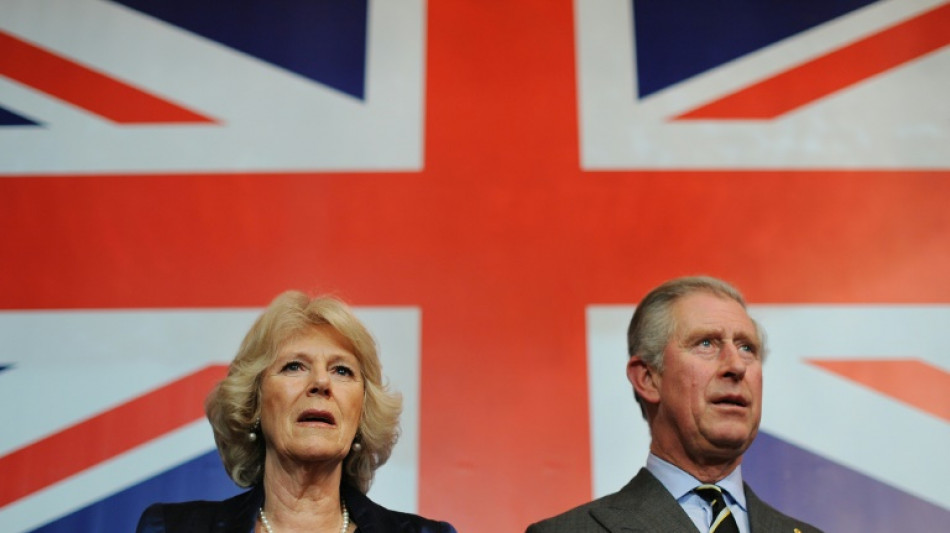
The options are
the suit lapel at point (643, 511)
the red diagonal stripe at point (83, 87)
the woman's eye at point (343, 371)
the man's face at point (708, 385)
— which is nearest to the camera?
the suit lapel at point (643, 511)

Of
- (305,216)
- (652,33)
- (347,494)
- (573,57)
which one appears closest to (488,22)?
(573,57)

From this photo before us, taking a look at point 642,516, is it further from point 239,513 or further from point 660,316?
point 239,513

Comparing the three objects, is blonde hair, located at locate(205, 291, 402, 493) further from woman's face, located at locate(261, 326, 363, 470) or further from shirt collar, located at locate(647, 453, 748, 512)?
shirt collar, located at locate(647, 453, 748, 512)

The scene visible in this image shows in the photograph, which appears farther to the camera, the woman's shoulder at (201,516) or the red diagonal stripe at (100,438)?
the red diagonal stripe at (100,438)

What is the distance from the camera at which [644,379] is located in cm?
225

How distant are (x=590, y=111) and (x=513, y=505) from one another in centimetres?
109

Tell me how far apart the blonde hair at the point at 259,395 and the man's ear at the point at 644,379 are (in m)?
0.51

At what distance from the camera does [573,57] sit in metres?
3.02

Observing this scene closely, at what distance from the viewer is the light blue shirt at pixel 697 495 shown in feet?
6.72

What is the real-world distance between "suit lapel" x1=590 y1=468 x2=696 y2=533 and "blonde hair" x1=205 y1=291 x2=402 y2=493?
50 cm

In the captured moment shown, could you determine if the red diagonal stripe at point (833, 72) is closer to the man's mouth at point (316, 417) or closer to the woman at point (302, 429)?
the woman at point (302, 429)

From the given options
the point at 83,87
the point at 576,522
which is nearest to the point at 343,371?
the point at 576,522

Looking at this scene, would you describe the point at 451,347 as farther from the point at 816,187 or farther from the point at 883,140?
the point at 883,140

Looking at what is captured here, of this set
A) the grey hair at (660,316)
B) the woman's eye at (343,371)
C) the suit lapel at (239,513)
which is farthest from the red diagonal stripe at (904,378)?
the suit lapel at (239,513)
